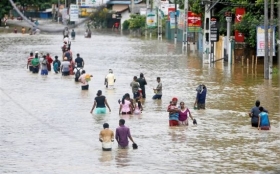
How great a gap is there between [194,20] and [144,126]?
Answer: 38.0 meters

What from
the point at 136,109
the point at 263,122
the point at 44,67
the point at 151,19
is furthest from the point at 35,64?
the point at 151,19

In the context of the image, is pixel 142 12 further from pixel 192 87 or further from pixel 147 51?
pixel 192 87

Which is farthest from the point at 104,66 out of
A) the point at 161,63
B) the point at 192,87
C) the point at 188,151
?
the point at 188,151

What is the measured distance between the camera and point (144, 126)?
94.8 ft

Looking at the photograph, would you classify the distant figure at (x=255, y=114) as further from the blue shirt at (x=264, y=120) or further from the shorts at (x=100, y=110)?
the shorts at (x=100, y=110)

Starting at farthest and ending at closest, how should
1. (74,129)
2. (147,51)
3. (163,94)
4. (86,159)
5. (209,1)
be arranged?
(147,51) → (209,1) → (163,94) → (74,129) → (86,159)

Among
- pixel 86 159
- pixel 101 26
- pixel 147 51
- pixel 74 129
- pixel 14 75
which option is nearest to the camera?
pixel 86 159

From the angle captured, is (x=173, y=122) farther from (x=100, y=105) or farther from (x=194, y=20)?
(x=194, y=20)

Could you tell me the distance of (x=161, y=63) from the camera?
56312 millimetres

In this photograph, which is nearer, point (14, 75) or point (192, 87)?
point (192, 87)

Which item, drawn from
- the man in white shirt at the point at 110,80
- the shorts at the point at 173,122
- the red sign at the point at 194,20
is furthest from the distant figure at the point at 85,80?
the red sign at the point at 194,20

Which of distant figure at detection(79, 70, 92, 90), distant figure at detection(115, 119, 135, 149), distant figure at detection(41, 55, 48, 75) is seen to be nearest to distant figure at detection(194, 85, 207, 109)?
distant figure at detection(79, 70, 92, 90)

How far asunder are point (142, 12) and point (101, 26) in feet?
44.4

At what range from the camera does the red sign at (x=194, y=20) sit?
6600cm
